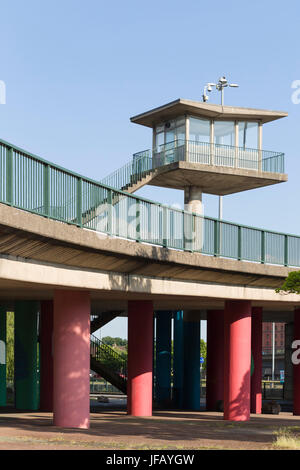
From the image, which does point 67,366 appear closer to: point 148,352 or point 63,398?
point 63,398

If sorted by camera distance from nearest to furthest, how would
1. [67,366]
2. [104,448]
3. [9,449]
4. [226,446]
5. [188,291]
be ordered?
[9,449] → [104,448] → [226,446] → [67,366] → [188,291]

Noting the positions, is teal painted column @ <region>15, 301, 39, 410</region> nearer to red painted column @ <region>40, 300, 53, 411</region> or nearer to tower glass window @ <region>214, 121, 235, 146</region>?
red painted column @ <region>40, 300, 53, 411</region>

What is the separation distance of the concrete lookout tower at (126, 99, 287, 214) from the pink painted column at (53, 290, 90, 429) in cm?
2114

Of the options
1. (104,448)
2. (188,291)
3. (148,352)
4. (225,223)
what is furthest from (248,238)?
(104,448)

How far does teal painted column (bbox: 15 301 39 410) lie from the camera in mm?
33469

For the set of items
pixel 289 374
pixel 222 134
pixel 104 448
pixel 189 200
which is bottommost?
pixel 289 374

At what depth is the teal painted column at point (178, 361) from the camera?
1647 inches

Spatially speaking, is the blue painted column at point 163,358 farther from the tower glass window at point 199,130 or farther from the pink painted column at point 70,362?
the pink painted column at point 70,362

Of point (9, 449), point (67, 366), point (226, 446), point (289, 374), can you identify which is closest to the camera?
point (9, 449)

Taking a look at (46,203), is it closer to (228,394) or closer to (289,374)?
(228,394)

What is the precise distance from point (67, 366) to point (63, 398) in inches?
37.5

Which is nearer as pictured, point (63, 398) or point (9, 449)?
point (9, 449)

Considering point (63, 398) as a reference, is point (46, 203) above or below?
above

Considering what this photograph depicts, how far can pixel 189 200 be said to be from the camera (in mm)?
46094
